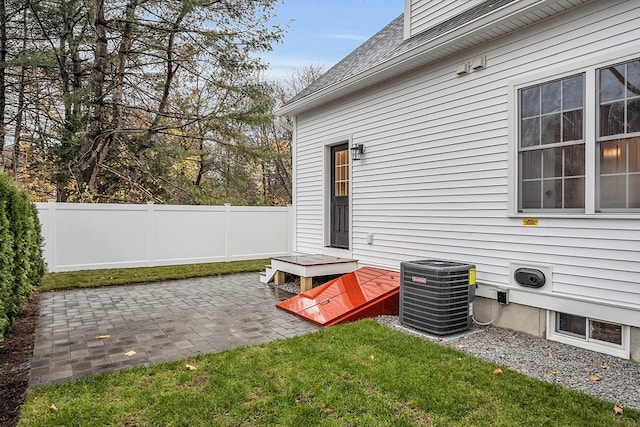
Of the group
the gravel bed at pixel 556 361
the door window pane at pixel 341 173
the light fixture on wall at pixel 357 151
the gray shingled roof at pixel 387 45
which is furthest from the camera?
the door window pane at pixel 341 173

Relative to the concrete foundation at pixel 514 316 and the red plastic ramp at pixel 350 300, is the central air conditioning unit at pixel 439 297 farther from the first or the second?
the red plastic ramp at pixel 350 300

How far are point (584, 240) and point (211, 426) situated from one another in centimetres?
358

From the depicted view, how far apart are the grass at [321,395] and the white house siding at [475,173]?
4.52 ft

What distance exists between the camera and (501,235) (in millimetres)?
4387

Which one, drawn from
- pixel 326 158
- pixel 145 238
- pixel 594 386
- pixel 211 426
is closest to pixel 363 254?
pixel 326 158

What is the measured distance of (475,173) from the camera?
468 centimetres

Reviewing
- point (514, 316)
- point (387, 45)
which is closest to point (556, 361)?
point (514, 316)

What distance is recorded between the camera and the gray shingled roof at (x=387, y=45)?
511cm

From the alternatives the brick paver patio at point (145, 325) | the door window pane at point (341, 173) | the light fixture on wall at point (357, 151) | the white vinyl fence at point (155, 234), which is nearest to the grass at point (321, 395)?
the brick paver patio at point (145, 325)

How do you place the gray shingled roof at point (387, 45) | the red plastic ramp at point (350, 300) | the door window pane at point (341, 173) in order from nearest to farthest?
1. the red plastic ramp at point (350, 300)
2. the gray shingled roof at point (387, 45)
3. the door window pane at point (341, 173)

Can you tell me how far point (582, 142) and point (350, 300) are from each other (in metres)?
3.07

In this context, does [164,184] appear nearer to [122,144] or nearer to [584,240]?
[122,144]

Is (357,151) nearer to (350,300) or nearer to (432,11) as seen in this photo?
(432,11)

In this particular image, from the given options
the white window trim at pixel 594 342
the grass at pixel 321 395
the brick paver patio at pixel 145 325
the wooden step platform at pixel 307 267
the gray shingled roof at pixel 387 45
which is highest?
the gray shingled roof at pixel 387 45
